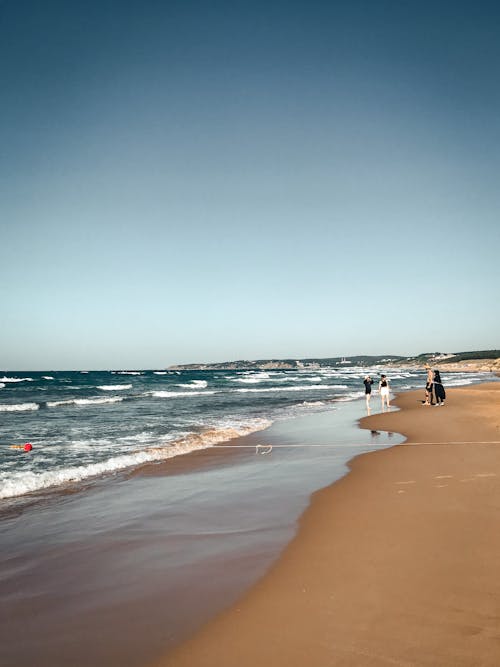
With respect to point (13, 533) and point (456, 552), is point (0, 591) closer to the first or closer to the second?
point (13, 533)

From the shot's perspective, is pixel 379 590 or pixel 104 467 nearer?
pixel 379 590

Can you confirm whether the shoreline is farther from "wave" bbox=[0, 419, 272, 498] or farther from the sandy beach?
"wave" bbox=[0, 419, 272, 498]

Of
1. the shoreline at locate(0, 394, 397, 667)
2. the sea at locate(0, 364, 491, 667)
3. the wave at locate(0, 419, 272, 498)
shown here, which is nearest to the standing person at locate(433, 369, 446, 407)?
the sea at locate(0, 364, 491, 667)

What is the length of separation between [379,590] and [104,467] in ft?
27.0

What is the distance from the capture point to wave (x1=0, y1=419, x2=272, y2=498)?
880 centimetres

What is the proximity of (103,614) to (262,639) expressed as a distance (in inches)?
58.4

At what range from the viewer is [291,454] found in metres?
11.5

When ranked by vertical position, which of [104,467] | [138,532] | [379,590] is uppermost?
[379,590]

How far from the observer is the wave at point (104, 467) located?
880 cm

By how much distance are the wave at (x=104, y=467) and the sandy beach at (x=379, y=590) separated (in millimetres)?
5591

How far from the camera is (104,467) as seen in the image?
34.3 feet

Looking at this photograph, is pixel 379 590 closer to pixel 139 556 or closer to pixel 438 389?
pixel 139 556

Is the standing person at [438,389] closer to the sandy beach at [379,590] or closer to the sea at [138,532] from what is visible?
the sea at [138,532]

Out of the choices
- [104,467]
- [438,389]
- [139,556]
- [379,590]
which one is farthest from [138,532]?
[438,389]
